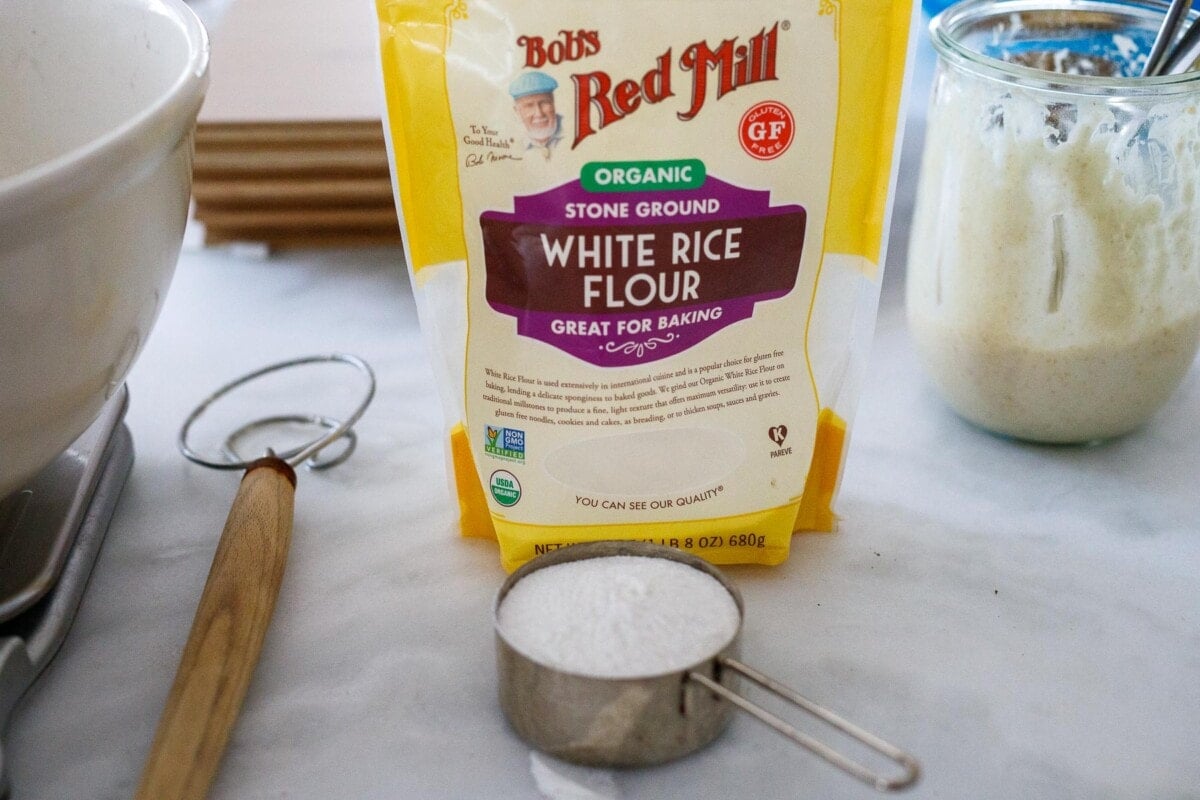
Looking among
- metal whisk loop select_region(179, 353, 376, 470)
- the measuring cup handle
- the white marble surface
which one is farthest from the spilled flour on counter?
metal whisk loop select_region(179, 353, 376, 470)

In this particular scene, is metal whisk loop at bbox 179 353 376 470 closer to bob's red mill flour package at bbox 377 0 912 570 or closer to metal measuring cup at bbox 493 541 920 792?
bob's red mill flour package at bbox 377 0 912 570

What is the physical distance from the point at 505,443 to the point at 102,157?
237mm

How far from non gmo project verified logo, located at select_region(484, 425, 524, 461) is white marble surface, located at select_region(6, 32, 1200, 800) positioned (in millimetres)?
69

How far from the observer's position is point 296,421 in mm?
735

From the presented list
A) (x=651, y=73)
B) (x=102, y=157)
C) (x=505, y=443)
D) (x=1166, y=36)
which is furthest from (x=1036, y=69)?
(x=102, y=157)

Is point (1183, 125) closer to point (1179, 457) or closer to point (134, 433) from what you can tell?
point (1179, 457)

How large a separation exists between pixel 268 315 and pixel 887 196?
18.9 inches

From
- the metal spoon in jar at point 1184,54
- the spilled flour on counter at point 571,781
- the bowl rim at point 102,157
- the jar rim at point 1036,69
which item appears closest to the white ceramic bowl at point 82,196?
the bowl rim at point 102,157

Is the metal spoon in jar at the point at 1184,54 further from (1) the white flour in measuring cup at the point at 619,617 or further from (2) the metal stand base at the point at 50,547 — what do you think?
(2) the metal stand base at the point at 50,547

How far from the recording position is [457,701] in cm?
53

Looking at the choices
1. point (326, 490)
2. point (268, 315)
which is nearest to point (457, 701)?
point (326, 490)

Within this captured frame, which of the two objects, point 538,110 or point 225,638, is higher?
point 538,110

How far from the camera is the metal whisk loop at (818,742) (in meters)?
0.40

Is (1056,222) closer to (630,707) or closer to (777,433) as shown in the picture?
(777,433)
